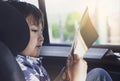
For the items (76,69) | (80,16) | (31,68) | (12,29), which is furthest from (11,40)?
(80,16)

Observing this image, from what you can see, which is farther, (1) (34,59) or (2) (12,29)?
(1) (34,59)

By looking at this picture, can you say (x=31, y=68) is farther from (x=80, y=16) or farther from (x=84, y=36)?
(x=80, y=16)

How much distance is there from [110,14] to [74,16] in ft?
0.95

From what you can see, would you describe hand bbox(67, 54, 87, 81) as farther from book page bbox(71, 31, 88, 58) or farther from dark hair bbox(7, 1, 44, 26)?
dark hair bbox(7, 1, 44, 26)

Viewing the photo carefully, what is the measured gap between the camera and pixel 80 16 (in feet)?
8.10

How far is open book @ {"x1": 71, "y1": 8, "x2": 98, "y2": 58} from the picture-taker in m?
1.12

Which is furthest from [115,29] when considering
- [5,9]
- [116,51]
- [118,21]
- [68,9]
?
[5,9]

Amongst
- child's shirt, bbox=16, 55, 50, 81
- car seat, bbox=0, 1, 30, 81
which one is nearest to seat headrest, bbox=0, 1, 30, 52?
car seat, bbox=0, 1, 30, 81

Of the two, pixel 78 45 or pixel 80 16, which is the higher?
pixel 78 45

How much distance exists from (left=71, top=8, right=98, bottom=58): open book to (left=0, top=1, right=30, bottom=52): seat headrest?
0.58 feet

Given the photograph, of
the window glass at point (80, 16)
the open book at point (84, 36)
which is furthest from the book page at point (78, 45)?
the window glass at point (80, 16)

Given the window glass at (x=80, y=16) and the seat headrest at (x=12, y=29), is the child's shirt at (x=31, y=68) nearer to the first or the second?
the seat headrest at (x=12, y=29)

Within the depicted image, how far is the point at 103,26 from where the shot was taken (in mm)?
2520

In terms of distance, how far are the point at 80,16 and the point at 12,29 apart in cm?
141
